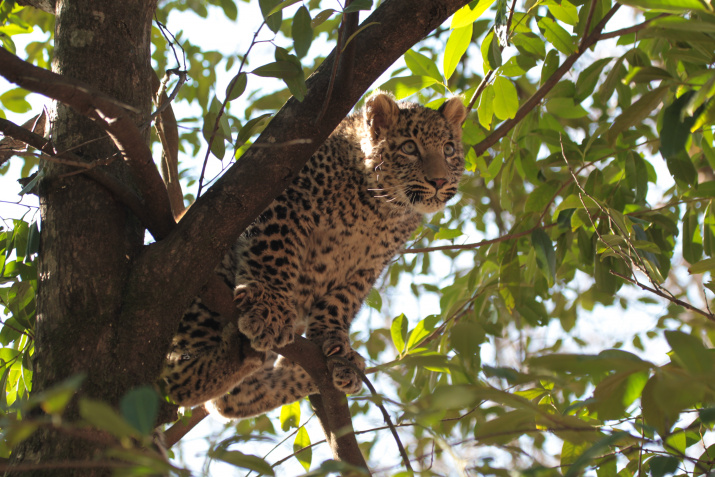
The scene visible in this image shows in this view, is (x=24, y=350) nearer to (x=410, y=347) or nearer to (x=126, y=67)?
(x=126, y=67)

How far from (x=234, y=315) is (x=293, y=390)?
125 cm

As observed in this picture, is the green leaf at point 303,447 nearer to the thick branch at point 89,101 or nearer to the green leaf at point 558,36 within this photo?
the thick branch at point 89,101

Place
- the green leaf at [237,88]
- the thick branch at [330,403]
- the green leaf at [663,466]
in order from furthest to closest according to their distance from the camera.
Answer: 1. the thick branch at [330,403]
2. the green leaf at [237,88]
3. the green leaf at [663,466]

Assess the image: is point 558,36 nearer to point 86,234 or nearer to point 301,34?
point 301,34

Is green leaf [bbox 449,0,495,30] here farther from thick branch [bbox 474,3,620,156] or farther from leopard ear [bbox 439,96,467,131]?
leopard ear [bbox 439,96,467,131]

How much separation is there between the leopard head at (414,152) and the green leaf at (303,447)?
1794 millimetres

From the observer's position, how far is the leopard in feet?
13.4

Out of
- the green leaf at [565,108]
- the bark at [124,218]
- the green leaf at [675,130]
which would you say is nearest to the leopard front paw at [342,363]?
the bark at [124,218]

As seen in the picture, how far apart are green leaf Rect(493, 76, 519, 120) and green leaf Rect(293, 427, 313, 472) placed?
97.1 inches

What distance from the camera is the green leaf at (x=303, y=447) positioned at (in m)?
4.23

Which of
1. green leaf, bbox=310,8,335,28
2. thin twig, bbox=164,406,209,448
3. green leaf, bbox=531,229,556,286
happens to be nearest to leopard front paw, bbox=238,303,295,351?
thin twig, bbox=164,406,209,448

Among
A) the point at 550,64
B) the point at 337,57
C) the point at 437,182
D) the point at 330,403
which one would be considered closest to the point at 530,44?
the point at 550,64

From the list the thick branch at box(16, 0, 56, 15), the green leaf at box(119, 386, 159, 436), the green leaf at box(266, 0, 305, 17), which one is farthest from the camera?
the thick branch at box(16, 0, 56, 15)

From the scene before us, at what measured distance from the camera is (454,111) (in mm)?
5367
